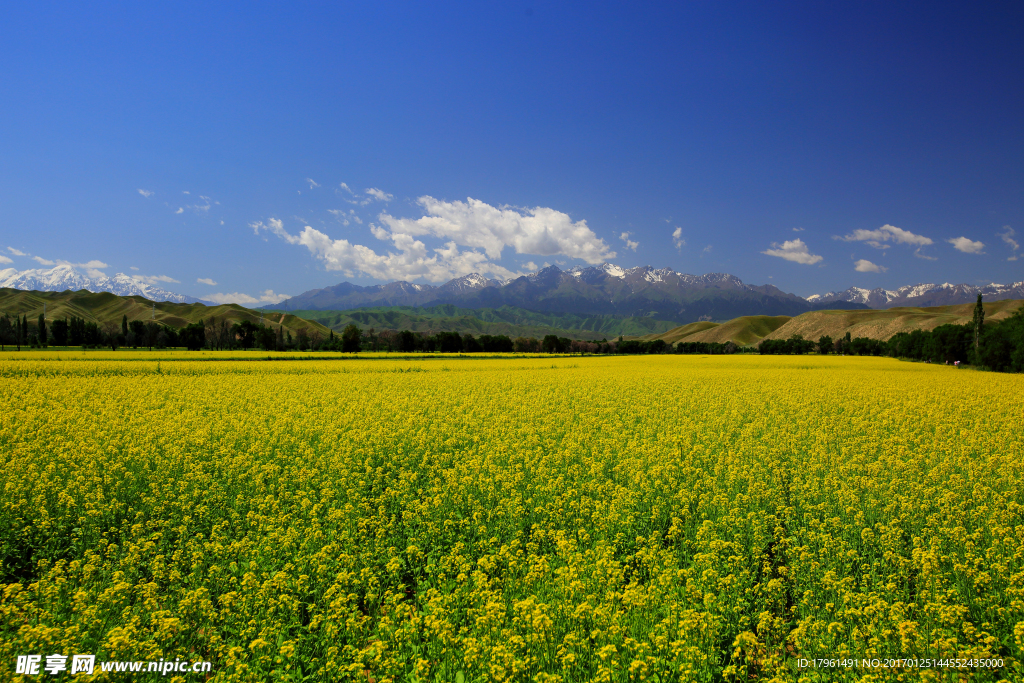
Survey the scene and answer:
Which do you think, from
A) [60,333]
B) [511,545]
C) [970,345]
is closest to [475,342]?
[970,345]

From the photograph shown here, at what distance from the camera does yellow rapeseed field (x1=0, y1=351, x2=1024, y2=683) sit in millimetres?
4754

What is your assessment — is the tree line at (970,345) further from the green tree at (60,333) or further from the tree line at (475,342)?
the green tree at (60,333)

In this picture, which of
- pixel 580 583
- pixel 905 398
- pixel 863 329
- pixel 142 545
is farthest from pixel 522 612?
pixel 863 329

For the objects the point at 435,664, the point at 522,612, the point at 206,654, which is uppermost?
the point at 522,612

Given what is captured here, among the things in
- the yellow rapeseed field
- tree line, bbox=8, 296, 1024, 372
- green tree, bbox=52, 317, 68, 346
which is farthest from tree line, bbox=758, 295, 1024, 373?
green tree, bbox=52, 317, 68, 346

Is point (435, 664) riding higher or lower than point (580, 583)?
lower

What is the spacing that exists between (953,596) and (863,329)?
787 ft

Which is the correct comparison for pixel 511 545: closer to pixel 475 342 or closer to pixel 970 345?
pixel 970 345

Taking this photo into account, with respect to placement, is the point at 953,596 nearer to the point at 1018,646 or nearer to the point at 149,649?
the point at 1018,646

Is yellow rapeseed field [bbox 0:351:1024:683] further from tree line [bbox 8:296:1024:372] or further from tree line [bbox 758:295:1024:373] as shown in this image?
tree line [bbox 8:296:1024:372]

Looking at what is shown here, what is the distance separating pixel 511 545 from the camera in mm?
6719

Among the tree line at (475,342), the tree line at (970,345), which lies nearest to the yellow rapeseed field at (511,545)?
the tree line at (970,345)

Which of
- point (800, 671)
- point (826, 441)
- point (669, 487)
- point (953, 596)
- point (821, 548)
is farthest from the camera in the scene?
point (826, 441)

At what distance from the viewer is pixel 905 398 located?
22.1 meters
